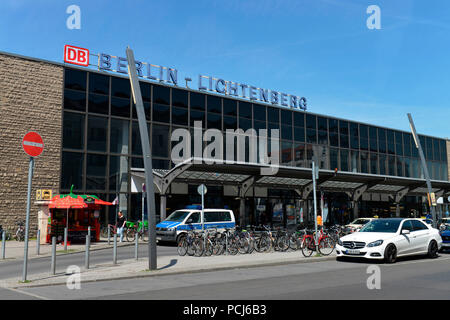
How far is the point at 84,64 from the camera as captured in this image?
29312mm

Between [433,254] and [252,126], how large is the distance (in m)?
21.8

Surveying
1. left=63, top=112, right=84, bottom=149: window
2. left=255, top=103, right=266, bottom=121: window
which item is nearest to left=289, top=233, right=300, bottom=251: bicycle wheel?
left=63, top=112, right=84, bottom=149: window

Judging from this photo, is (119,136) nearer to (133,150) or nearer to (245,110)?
(133,150)

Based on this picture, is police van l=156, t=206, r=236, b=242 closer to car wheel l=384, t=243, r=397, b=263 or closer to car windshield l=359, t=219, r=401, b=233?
car windshield l=359, t=219, r=401, b=233

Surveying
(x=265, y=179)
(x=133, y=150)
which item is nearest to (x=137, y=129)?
(x=133, y=150)

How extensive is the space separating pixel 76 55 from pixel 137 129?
20.2 feet

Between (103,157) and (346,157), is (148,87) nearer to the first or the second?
(103,157)

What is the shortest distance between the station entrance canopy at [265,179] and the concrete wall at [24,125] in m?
5.53

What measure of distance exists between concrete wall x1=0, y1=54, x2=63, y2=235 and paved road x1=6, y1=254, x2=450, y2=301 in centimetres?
1806

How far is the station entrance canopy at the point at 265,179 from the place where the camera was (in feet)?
84.7

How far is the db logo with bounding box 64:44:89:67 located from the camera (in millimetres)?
28703

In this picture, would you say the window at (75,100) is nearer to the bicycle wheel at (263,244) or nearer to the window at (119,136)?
the window at (119,136)
